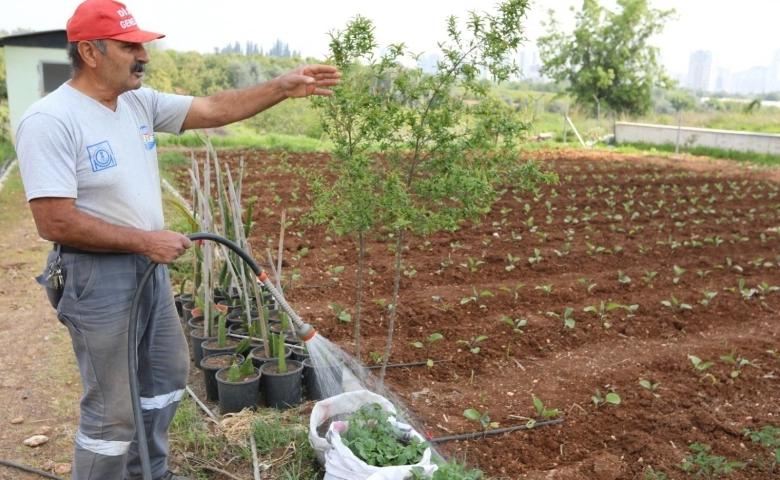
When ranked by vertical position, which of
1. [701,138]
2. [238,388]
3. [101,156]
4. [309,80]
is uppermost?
[309,80]

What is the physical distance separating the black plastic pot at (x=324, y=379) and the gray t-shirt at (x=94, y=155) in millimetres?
1437

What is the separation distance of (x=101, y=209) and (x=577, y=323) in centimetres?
362

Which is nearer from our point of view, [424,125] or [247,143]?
[424,125]

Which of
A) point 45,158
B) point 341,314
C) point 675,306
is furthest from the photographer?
point 675,306

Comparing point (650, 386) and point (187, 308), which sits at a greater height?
point (187, 308)

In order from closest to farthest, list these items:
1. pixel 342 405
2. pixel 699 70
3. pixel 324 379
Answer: pixel 342 405, pixel 324 379, pixel 699 70

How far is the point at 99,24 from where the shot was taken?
235cm

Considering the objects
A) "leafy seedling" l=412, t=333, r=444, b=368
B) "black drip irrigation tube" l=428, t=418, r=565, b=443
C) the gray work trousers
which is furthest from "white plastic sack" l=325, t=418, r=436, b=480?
"leafy seedling" l=412, t=333, r=444, b=368

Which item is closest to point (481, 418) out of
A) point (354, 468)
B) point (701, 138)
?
point (354, 468)

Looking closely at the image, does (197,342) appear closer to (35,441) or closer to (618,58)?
(35,441)

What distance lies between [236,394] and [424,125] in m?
1.73

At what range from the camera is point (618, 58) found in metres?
25.2

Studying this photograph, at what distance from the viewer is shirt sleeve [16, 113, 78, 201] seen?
2230 mm

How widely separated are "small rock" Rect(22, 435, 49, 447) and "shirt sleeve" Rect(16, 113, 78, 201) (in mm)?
1723
